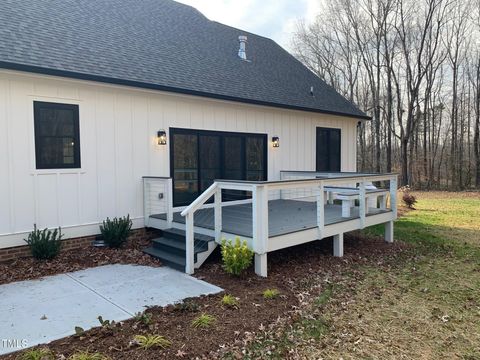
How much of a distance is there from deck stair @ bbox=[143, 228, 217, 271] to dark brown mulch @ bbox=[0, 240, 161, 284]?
176 mm

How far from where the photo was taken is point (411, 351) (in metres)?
3.49

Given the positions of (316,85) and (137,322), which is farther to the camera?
(316,85)

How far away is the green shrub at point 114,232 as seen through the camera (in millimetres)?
6523

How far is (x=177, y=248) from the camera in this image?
598 centimetres

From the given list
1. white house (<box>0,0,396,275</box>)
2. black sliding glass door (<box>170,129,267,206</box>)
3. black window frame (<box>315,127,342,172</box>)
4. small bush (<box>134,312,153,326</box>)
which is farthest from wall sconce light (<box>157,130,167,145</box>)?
black window frame (<box>315,127,342,172</box>)

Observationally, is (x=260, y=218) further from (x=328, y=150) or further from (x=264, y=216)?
(x=328, y=150)

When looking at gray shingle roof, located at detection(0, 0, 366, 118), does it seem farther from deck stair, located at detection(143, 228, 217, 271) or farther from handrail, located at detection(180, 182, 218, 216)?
deck stair, located at detection(143, 228, 217, 271)

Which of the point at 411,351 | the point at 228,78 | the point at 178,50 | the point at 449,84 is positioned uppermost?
the point at 449,84

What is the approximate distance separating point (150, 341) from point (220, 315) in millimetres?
941

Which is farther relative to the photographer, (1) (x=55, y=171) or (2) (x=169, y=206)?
(2) (x=169, y=206)

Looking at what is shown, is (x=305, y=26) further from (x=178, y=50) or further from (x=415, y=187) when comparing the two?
(x=178, y=50)

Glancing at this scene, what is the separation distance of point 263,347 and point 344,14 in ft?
80.7

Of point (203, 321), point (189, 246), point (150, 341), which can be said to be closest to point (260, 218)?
point (189, 246)

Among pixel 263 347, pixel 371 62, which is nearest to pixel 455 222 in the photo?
pixel 263 347
